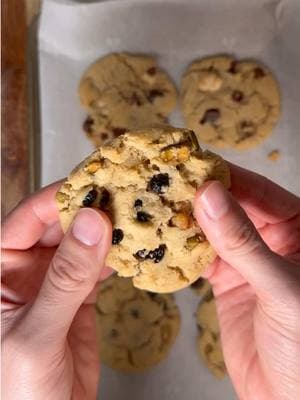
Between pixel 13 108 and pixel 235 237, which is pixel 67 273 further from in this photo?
pixel 13 108

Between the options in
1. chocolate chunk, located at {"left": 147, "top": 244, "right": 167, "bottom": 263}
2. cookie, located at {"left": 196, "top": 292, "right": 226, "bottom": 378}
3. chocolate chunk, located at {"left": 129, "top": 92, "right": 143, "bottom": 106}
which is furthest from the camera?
chocolate chunk, located at {"left": 129, "top": 92, "right": 143, "bottom": 106}

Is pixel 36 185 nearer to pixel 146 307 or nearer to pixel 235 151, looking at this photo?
pixel 146 307

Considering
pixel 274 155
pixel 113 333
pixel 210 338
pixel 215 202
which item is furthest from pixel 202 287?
pixel 215 202

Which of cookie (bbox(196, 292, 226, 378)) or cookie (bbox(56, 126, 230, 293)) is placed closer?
cookie (bbox(56, 126, 230, 293))

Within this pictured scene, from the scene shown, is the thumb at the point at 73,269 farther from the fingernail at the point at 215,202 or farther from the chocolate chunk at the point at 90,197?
the fingernail at the point at 215,202

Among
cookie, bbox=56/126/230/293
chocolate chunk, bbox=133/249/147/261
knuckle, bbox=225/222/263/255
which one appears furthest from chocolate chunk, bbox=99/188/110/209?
knuckle, bbox=225/222/263/255

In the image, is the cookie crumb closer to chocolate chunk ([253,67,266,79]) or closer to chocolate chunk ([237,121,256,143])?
chocolate chunk ([237,121,256,143])

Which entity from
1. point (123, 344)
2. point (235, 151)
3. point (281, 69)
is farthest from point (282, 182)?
point (123, 344)
